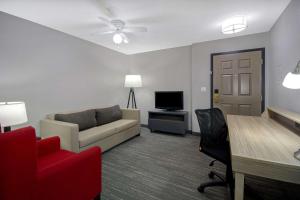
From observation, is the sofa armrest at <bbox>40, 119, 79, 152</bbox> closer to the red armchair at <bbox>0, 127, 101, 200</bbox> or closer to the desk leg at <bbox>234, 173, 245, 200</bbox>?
the red armchair at <bbox>0, 127, 101, 200</bbox>

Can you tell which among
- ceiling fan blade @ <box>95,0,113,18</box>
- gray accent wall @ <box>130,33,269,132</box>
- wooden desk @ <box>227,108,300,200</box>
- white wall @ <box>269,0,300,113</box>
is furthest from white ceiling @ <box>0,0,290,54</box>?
wooden desk @ <box>227,108,300,200</box>

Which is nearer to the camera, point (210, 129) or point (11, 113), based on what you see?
point (11, 113)

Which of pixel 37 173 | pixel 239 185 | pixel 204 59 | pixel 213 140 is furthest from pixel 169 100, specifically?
pixel 37 173

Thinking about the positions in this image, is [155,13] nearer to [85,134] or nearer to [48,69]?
[48,69]

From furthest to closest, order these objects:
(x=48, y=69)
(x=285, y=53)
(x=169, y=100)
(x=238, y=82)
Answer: (x=169, y=100)
(x=238, y=82)
(x=48, y=69)
(x=285, y=53)

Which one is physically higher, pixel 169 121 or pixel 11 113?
pixel 11 113

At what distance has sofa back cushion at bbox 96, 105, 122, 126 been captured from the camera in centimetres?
332

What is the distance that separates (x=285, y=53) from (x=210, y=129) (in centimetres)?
169

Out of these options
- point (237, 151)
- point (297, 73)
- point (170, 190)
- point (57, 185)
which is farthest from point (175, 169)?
point (297, 73)

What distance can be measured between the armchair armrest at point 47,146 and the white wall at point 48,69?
3.41 ft

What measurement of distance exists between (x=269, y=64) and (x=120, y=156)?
3435 mm

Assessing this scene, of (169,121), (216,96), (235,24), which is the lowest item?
(169,121)

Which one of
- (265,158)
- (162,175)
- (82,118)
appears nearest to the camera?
(265,158)

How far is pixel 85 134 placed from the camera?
2639 mm
